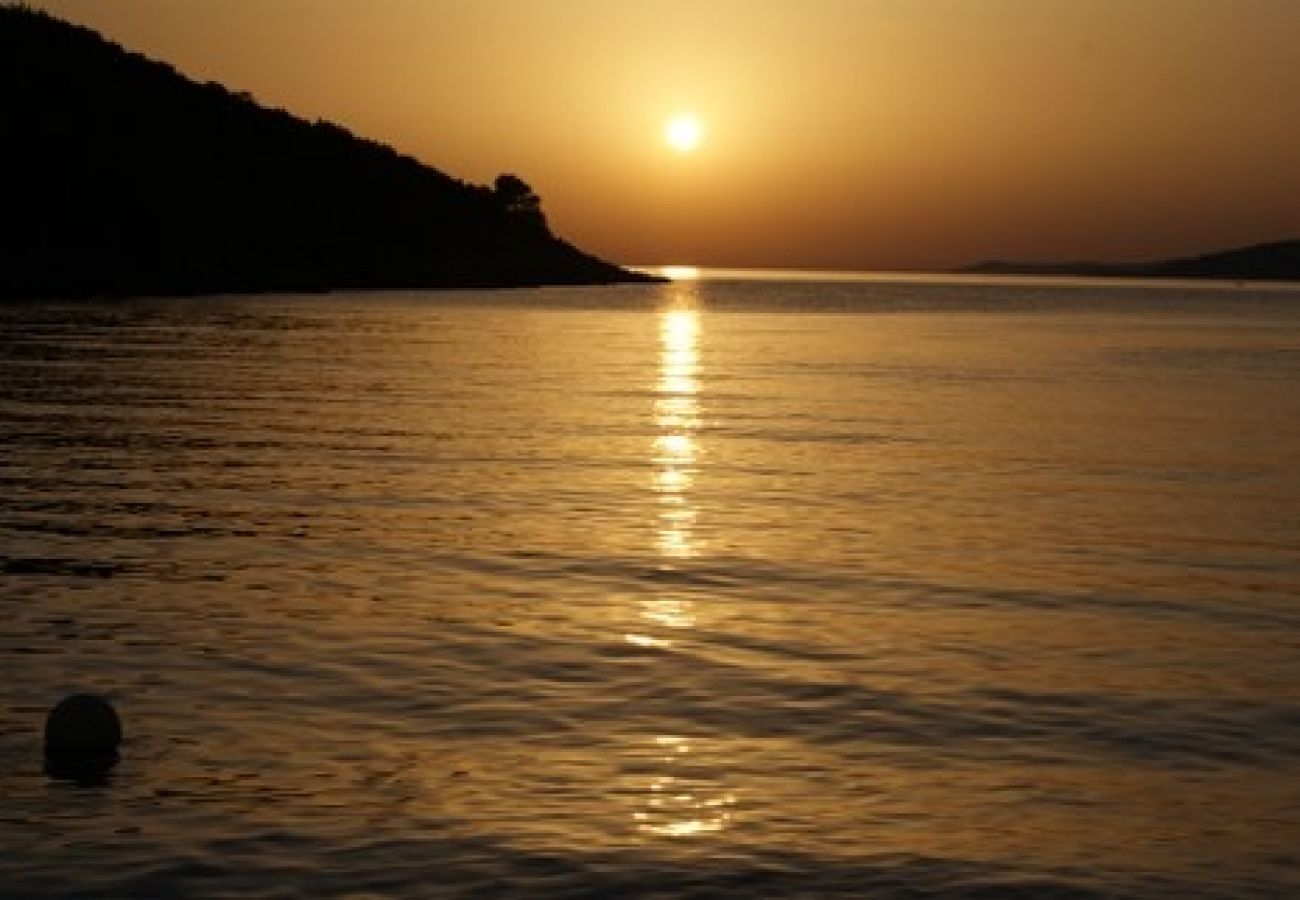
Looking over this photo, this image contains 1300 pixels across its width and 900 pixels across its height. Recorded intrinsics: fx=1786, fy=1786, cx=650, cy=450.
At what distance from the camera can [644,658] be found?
899 inches

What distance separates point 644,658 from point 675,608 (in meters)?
3.54

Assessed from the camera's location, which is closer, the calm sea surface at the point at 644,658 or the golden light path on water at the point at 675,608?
the calm sea surface at the point at 644,658

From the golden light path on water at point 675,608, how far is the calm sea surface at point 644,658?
91 millimetres

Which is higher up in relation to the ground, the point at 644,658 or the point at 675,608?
the point at 644,658

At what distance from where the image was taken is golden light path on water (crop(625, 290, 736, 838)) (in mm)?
16391

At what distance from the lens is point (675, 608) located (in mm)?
26344

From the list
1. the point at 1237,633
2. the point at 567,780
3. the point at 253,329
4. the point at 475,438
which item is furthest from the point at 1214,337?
the point at 567,780

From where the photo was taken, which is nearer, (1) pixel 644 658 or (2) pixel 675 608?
(1) pixel 644 658

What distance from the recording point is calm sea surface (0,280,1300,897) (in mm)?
15531

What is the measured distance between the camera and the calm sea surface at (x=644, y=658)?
15.5 meters

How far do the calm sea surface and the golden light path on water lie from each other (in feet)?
0.30

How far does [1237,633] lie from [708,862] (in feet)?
42.3

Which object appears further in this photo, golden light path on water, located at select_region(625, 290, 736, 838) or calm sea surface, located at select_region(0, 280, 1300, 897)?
golden light path on water, located at select_region(625, 290, 736, 838)

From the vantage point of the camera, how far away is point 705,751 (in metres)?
18.6
